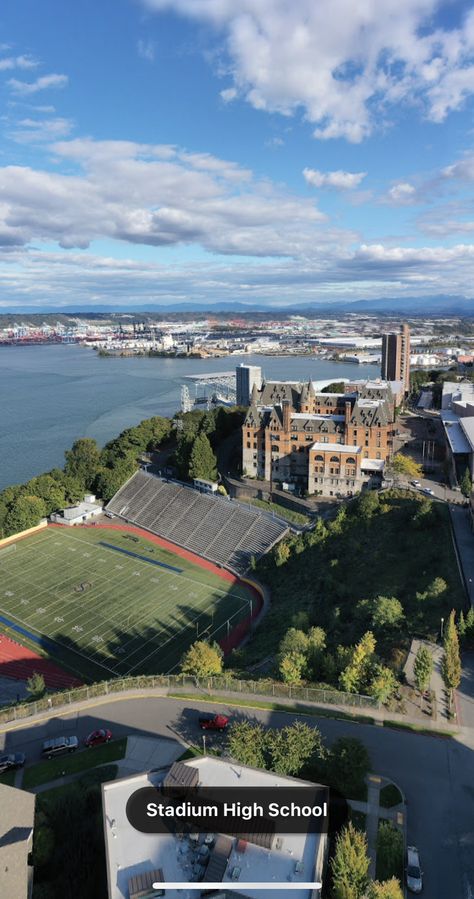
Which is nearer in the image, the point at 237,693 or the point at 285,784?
the point at 285,784

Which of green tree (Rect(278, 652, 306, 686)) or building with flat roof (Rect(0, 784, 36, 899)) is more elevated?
building with flat roof (Rect(0, 784, 36, 899))

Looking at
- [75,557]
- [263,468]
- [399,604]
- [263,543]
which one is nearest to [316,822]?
[399,604]

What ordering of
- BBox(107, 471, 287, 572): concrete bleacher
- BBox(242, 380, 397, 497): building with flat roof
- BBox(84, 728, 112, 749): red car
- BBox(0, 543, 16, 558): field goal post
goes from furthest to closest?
1. BBox(242, 380, 397, 497): building with flat roof
2. BBox(0, 543, 16, 558): field goal post
3. BBox(107, 471, 287, 572): concrete bleacher
4. BBox(84, 728, 112, 749): red car

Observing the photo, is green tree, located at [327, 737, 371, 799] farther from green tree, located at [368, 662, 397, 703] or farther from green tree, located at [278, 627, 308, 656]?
green tree, located at [278, 627, 308, 656]

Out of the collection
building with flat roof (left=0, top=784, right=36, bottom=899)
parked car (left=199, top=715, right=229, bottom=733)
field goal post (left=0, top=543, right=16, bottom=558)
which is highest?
building with flat roof (left=0, top=784, right=36, bottom=899)

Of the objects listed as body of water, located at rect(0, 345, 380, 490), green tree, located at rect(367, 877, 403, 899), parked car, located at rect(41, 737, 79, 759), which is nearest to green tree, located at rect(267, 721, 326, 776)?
green tree, located at rect(367, 877, 403, 899)

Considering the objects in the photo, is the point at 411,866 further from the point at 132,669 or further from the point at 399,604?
the point at 132,669

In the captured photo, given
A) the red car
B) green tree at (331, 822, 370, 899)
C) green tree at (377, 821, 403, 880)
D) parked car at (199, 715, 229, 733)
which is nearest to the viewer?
green tree at (331, 822, 370, 899)
